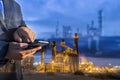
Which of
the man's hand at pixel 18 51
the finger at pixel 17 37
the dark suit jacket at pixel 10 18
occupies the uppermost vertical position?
the dark suit jacket at pixel 10 18

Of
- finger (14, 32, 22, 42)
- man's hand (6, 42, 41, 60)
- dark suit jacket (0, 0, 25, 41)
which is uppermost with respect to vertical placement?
dark suit jacket (0, 0, 25, 41)

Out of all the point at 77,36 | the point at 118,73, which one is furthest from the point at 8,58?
the point at 77,36

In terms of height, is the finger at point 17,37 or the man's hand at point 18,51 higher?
the finger at point 17,37

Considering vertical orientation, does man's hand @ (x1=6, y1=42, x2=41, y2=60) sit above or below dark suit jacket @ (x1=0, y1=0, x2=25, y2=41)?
below

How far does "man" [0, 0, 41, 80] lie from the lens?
0.84 metres

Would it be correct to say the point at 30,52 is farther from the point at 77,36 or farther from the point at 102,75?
the point at 77,36

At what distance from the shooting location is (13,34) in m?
0.89

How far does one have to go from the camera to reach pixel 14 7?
950 millimetres

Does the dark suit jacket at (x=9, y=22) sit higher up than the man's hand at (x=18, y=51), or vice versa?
the dark suit jacket at (x=9, y=22)

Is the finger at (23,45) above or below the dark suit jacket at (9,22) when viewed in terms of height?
below

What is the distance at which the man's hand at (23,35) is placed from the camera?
88 centimetres

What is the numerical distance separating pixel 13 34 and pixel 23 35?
0.9 inches

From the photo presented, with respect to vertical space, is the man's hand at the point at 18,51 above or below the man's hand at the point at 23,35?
below

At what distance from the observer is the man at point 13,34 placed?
0.84m
